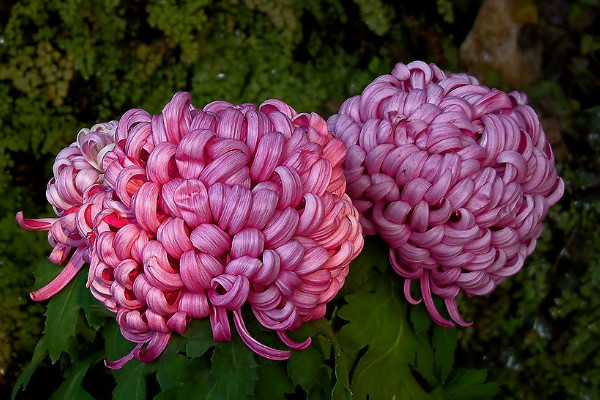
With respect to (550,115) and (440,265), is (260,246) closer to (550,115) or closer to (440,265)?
(440,265)

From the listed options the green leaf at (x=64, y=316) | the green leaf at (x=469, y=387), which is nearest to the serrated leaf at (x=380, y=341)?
the green leaf at (x=469, y=387)

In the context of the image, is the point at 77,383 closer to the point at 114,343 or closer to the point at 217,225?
the point at 114,343

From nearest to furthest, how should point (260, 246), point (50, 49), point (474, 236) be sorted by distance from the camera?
point (260, 246) → point (474, 236) → point (50, 49)

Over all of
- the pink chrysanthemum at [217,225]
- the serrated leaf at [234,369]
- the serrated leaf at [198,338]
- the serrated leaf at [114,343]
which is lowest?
the serrated leaf at [114,343]

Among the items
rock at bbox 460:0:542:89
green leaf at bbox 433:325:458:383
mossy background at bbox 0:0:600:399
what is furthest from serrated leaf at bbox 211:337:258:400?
rock at bbox 460:0:542:89

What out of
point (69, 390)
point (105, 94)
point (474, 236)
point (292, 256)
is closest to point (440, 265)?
point (474, 236)

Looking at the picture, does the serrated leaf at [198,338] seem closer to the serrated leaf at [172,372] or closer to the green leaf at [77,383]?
the serrated leaf at [172,372]
